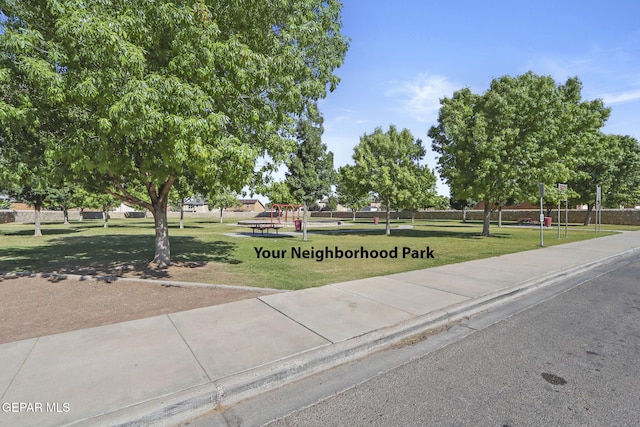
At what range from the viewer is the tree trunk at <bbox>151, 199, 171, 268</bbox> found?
29.3 ft

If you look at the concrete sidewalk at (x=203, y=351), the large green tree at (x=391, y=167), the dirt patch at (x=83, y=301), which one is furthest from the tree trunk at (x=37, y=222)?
the concrete sidewalk at (x=203, y=351)

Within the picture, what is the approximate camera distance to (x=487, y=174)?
16531 mm

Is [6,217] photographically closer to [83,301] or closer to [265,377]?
[83,301]

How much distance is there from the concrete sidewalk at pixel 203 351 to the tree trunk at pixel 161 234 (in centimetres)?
482

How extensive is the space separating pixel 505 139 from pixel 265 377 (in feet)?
58.7

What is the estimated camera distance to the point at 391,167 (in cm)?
2025

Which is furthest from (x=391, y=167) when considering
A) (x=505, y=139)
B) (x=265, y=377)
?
(x=265, y=377)

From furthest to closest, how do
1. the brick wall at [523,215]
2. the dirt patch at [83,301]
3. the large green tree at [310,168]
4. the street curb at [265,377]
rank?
1. the large green tree at [310,168]
2. the brick wall at [523,215]
3. the dirt patch at [83,301]
4. the street curb at [265,377]

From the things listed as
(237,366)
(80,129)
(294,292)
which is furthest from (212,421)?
(80,129)

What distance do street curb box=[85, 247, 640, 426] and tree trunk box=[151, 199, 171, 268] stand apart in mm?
6910

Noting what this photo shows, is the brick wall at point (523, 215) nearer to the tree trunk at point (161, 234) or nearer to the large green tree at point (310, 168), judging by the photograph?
the large green tree at point (310, 168)

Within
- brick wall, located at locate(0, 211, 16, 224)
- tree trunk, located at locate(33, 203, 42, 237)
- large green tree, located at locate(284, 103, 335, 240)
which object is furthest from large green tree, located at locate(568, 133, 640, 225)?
brick wall, located at locate(0, 211, 16, 224)

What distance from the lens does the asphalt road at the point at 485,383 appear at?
2.68 meters

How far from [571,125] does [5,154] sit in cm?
2571
